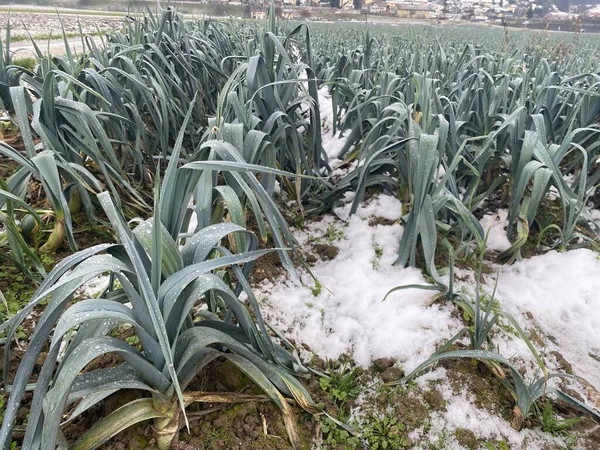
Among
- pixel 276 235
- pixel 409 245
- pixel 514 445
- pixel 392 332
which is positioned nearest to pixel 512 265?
pixel 409 245

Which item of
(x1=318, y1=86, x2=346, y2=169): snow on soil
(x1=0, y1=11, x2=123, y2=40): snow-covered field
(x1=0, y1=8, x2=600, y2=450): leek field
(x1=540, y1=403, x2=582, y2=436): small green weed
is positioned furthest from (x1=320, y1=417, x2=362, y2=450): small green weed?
(x1=0, y1=11, x2=123, y2=40): snow-covered field

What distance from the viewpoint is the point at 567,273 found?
4.90 feet

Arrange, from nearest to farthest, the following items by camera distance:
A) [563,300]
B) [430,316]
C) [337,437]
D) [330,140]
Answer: [337,437]
[430,316]
[563,300]
[330,140]

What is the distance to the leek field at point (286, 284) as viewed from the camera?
75 cm

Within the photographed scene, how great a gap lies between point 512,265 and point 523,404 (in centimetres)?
73

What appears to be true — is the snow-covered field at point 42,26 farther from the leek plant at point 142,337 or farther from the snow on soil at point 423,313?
the leek plant at point 142,337

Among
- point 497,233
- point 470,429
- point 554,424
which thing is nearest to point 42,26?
point 497,233

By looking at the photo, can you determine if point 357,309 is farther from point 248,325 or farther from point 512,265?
point 512,265

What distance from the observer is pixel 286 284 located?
56.0 inches

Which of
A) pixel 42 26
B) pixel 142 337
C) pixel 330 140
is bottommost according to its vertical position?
pixel 330 140

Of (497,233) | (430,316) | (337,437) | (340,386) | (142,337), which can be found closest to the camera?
(142,337)

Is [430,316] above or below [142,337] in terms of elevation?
below

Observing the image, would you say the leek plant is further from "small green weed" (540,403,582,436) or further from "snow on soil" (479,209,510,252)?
Answer: "snow on soil" (479,209,510,252)

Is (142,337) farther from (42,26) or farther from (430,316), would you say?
(42,26)
